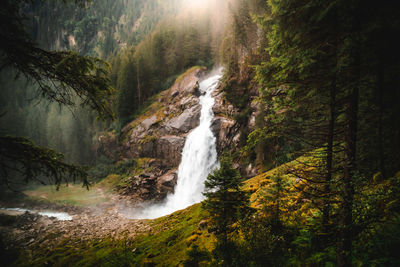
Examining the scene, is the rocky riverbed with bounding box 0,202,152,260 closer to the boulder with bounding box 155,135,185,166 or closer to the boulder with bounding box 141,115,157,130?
the boulder with bounding box 155,135,185,166

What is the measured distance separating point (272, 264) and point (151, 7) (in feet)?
423

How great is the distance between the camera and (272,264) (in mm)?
2672

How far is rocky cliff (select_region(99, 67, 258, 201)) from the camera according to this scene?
2084 cm

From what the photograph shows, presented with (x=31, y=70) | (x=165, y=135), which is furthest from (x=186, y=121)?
(x=31, y=70)

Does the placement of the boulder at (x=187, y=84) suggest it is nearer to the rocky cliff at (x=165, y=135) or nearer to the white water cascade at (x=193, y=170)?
the rocky cliff at (x=165, y=135)

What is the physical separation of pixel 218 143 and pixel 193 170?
6185 mm

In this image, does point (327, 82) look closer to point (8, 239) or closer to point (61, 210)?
point (8, 239)

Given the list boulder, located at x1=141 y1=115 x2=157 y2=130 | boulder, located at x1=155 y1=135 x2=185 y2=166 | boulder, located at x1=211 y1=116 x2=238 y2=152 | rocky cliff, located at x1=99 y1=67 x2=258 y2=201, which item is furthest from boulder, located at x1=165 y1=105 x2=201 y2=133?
boulder, located at x1=141 y1=115 x2=157 y2=130

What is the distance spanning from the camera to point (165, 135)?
25.4 metres

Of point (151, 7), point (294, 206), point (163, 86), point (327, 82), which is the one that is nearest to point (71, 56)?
point (327, 82)

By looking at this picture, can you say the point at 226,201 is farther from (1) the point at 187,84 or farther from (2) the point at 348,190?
(1) the point at 187,84

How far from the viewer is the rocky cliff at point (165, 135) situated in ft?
68.4

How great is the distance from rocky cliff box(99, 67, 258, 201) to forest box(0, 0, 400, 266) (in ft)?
0.94

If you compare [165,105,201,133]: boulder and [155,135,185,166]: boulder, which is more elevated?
[165,105,201,133]: boulder
